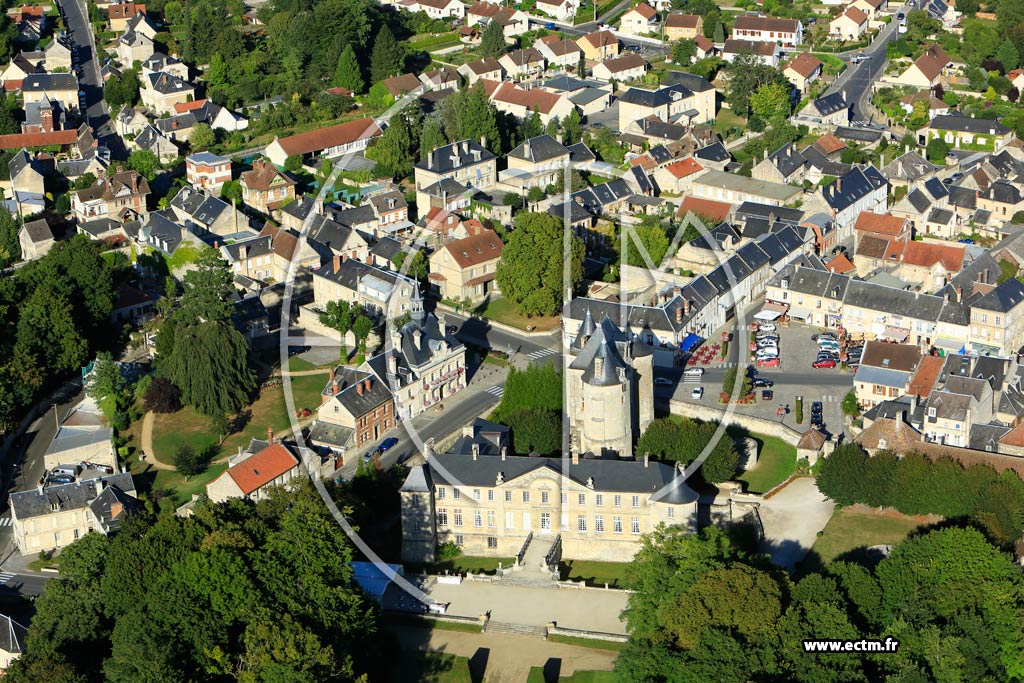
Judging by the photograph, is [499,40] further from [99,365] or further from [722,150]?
[99,365]

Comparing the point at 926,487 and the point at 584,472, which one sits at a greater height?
the point at 584,472

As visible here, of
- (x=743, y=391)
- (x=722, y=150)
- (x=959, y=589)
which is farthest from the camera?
(x=722, y=150)

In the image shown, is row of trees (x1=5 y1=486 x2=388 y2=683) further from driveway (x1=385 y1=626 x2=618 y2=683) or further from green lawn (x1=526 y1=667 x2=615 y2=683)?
green lawn (x1=526 y1=667 x2=615 y2=683)

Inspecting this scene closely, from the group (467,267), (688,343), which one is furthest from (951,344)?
(467,267)

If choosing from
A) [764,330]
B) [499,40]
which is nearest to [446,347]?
[764,330]

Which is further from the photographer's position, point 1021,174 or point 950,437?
point 1021,174

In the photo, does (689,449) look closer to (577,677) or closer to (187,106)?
(577,677)

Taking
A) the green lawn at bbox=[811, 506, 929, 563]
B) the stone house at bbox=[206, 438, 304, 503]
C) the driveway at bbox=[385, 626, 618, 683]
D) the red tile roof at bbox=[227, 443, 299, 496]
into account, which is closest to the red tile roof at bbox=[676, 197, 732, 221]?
the green lawn at bbox=[811, 506, 929, 563]
